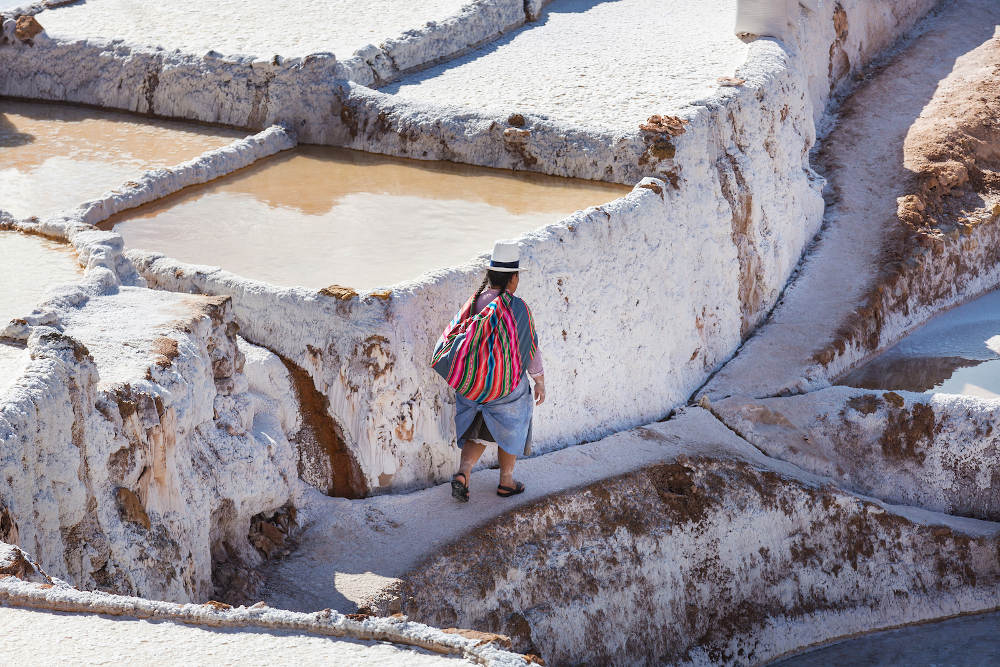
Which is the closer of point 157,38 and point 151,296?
point 151,296

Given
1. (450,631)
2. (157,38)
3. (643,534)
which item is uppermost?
(157,38)

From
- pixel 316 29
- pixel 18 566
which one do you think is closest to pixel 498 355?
pixel 18 566

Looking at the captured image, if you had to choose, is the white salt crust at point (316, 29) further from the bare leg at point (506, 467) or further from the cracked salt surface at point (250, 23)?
the bare leg at point (506, 467)

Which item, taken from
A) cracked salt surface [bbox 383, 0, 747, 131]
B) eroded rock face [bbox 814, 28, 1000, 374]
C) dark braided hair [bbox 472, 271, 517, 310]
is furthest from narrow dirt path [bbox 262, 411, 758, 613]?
cracked salt surface [bbox 383, 0, 747, 131]

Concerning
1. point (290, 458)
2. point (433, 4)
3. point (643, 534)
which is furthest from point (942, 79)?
point (290, 458)

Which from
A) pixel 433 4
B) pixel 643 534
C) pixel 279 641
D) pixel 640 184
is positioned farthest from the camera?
pixel 433 4

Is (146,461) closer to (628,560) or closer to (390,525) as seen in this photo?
(390,525)

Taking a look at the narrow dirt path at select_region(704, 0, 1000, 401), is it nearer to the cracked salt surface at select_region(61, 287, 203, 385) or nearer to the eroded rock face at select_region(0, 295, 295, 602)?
the eroded rock face at select_region(0, 295, 295, 602)

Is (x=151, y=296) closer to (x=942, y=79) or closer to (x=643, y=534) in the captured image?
(x=643, y=534)

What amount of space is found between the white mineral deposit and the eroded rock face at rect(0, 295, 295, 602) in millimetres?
14

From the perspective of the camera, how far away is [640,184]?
7051 millimetres

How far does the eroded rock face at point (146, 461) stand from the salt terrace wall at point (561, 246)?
47cm

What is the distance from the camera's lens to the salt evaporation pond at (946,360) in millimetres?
7910

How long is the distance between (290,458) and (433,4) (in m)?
5.56
